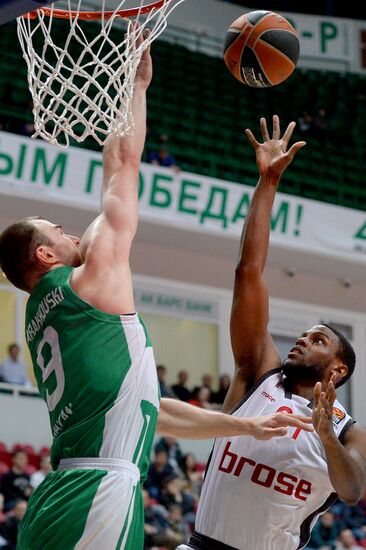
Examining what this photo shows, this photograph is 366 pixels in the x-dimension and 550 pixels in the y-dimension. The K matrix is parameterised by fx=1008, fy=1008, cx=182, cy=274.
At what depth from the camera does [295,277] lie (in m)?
15.2

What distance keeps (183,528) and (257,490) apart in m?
6.29

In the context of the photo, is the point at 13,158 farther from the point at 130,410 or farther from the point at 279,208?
the point at 130,410

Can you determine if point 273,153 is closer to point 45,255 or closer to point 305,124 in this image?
point 45,255

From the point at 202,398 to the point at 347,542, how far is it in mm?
2828

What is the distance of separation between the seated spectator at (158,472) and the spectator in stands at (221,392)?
2.40 metres

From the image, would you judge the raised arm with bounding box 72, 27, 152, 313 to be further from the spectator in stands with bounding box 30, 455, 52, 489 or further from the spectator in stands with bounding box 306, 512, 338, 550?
the spectator in stands with bounding box 306, 512, 338, 550

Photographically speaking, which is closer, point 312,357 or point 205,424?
point 205,424

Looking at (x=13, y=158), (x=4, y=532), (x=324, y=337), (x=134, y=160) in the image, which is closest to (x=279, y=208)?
(x=13, y=158)

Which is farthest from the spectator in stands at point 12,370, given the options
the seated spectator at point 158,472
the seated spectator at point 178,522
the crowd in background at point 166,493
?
the seated spectator at point 178,522

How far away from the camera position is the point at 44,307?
10.1 feet

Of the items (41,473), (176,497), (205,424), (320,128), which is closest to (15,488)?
(41,473)

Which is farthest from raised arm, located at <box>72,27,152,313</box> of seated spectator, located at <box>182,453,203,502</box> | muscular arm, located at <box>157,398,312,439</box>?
seated spectator, located at <box>182,453,203,502</box>

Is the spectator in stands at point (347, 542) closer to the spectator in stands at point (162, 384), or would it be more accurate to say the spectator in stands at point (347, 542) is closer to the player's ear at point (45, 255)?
the spectator in stands at point (162, 384)

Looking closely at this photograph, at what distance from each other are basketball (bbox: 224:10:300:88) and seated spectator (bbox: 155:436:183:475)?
6991mm
